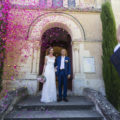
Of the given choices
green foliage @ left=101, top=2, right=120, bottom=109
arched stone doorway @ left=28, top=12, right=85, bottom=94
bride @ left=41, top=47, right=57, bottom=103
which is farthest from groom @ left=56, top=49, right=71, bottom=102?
green foliage @ left=101, top=2, right=120, bottom=109

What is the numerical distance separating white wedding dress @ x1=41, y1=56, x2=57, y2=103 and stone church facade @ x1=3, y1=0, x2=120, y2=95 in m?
1.08

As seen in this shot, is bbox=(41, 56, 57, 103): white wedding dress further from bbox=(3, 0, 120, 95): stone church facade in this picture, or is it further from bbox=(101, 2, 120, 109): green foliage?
bbox=(101, 2, 120, 109): green foliage

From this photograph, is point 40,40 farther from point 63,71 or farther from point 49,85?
point 49,85

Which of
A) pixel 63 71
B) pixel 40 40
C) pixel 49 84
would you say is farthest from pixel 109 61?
pixel 40 40

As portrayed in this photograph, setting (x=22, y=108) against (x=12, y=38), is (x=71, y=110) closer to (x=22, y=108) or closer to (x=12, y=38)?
(x=22, y=108)

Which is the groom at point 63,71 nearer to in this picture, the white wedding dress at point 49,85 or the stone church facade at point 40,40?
the white wedding dress at point 49,85

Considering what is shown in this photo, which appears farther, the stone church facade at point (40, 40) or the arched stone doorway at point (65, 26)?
the arched stone doorway at point (65, 26)

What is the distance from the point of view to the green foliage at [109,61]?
12.8 feet

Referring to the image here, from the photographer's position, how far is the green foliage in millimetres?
3908

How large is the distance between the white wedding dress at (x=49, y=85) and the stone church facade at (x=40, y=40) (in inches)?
42.5

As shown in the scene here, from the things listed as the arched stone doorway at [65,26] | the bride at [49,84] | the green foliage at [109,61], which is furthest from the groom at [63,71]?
the green foliage at [109,61]

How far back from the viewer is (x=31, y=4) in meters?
5.15

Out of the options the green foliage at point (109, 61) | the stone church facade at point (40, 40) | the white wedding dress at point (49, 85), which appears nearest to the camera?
the white wedding dress at point (49, 85)

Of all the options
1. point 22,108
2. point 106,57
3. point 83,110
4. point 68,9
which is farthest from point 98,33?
point 22,108
